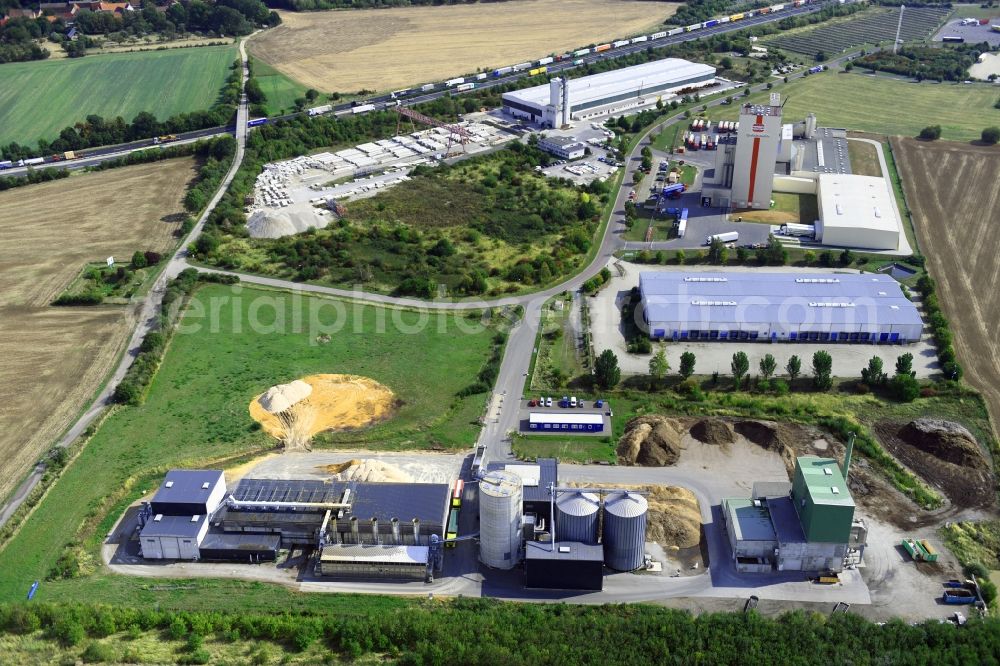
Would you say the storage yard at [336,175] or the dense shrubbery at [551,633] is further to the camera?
the storage yard at [336,175]

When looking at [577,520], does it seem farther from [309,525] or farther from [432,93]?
[432,93]

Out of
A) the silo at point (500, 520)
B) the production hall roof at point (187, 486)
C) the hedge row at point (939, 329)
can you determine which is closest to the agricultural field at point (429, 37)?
the hedge row at point (939, 329)

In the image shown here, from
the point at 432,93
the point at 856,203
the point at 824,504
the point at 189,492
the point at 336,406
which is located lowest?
the point at 336,406

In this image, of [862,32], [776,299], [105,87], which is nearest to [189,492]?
[776,299]

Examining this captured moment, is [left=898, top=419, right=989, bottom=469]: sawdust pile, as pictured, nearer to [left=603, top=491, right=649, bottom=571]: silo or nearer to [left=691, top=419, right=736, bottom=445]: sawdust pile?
[left=691, top=419, right=736, bottom=445]: sawdust pile

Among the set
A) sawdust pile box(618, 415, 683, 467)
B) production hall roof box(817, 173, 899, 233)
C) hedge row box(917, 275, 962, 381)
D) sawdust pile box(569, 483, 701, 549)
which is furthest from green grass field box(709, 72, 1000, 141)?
sawdust pile box(569, 483, 701, 549)

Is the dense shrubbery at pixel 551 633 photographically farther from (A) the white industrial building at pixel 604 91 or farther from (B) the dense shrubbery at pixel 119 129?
(B) the dense shrubbery at pixel 119 129
